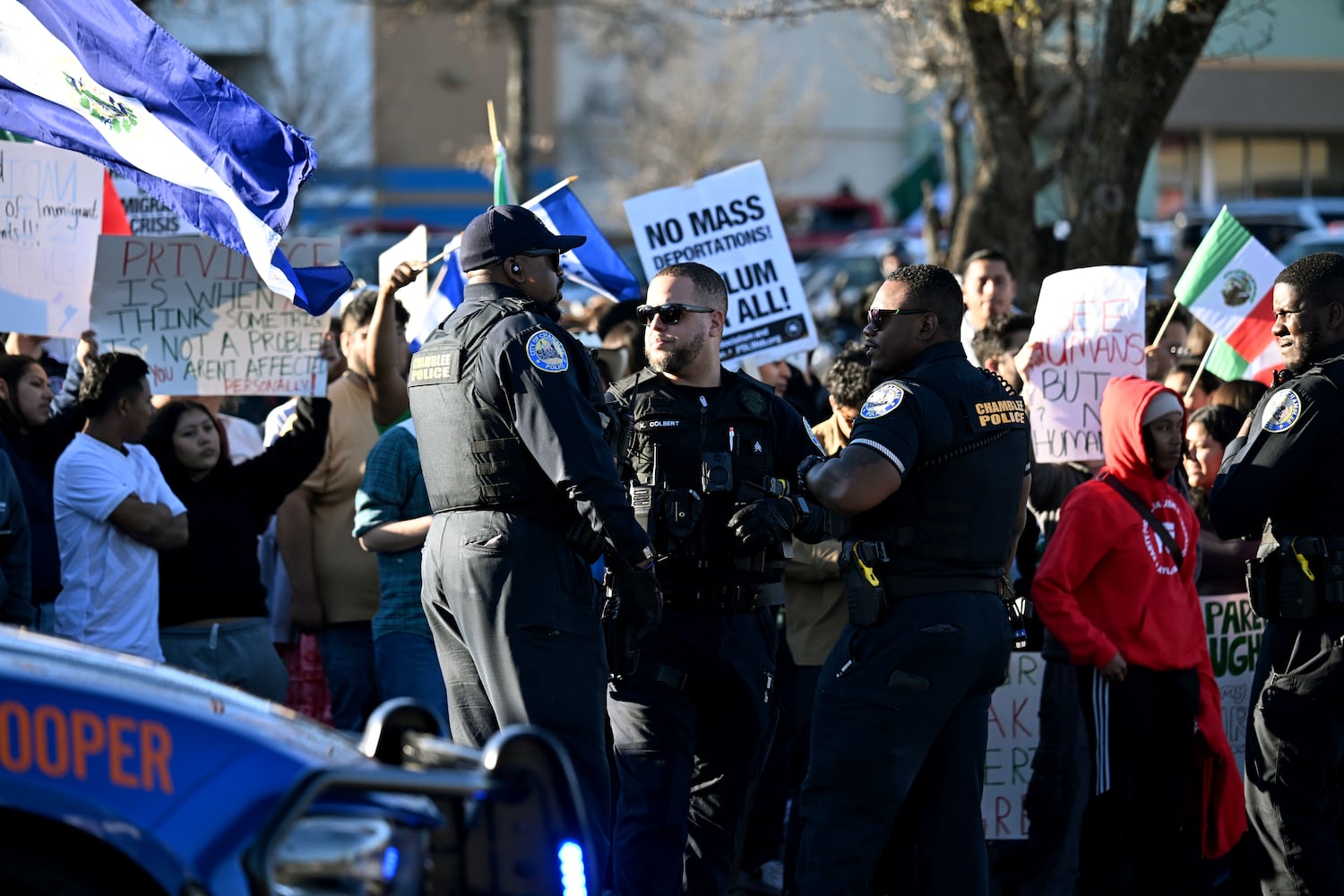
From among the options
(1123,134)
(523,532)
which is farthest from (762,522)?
(1123,134)

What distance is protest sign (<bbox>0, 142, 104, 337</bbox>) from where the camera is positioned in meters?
7.32

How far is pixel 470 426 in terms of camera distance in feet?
16.6

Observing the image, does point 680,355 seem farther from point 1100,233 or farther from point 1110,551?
point 1100,233

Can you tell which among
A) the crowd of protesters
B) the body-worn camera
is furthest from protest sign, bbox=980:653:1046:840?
the body-worn camera

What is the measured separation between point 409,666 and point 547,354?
1995mm

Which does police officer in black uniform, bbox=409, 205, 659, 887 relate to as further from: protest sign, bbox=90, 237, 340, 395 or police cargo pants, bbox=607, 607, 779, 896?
protest sign, bbox=90, 237, 340, 395

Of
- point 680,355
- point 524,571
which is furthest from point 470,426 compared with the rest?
point 680,355

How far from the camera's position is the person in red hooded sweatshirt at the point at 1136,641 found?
601cm

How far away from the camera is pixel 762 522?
553 centimetres

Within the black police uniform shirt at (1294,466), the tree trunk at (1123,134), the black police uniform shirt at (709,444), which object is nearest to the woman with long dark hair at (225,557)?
the black police uniform shirt at (709,444)

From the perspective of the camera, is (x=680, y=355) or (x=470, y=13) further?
(x=470, y=13)

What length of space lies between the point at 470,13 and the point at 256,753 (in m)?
27.8

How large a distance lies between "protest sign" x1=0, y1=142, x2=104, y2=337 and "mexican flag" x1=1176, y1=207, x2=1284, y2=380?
16.7ft

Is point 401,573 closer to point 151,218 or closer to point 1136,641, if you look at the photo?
point 1136,641
